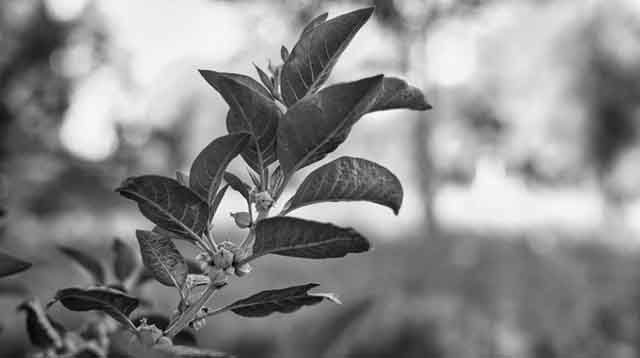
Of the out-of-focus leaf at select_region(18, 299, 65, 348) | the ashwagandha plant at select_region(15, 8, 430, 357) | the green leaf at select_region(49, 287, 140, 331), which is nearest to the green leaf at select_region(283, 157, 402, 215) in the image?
the ashwagandha plant at select_region(15, 8, 430, 357)

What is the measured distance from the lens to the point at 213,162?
1.31 ft

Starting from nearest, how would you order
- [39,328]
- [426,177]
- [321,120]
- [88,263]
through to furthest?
[321,120], [39,328], [88,263], [426,177]

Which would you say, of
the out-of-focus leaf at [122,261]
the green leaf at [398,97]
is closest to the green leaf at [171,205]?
the green leaf at [398,97]

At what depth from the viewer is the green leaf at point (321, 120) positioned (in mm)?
370

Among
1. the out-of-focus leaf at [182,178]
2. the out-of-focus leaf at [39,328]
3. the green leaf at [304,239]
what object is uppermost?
the out-of-focus leaf at [182,178]

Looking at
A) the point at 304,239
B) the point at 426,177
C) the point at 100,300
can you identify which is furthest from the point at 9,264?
the point at 426,177

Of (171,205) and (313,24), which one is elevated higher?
(313,24)

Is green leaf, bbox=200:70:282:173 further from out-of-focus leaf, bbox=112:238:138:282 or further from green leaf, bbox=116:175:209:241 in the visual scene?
out-of-focus leaf, bbox=112:238:138:282

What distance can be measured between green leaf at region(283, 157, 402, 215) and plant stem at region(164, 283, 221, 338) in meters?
0.08

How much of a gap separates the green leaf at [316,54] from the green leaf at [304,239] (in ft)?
0.25

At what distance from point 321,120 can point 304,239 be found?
2.5 inches

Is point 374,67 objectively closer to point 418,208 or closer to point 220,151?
point 418,208

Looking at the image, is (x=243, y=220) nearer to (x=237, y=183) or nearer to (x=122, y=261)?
(x=237, y=183)

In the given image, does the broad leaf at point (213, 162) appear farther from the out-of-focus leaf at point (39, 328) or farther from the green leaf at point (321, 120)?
the out-of-focus leaf at point (39, 328)
